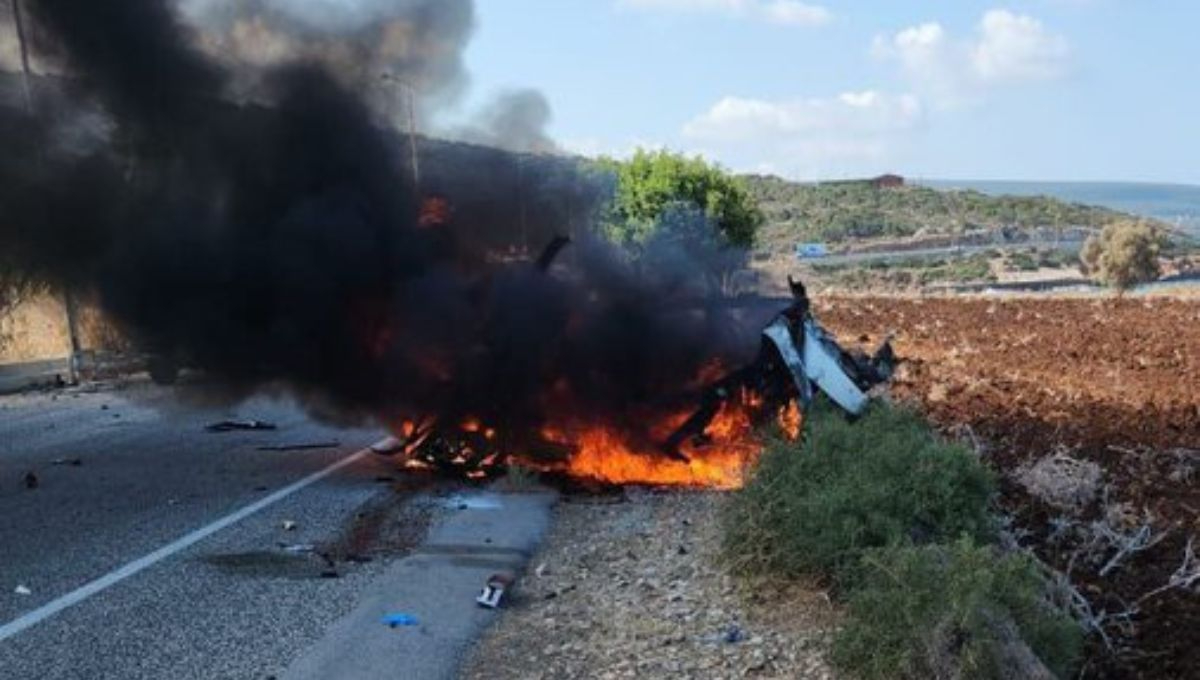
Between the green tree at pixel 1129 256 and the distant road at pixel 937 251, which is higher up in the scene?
the green tree at pixel 1129 256

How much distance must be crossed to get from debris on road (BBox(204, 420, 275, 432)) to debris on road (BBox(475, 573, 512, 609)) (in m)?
7.41

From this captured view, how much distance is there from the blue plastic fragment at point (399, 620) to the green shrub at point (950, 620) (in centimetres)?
228

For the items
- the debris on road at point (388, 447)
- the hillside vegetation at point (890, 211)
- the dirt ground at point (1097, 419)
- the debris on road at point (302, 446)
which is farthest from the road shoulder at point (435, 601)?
the hillside vegetation at point (890, 211)

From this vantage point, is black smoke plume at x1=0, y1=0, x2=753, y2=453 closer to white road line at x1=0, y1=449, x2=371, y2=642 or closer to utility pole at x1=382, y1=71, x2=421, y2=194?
utility pole at x1=382, y1=71, x2=421, y2=194

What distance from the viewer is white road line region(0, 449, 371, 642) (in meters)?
6.42

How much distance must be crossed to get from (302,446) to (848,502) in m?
7.45

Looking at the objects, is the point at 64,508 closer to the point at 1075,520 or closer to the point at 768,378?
the point at 768,378

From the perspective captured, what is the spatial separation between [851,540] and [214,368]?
7222 millimetres

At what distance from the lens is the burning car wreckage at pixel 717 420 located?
1012 cm

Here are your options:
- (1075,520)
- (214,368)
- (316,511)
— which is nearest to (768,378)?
(1075,520)

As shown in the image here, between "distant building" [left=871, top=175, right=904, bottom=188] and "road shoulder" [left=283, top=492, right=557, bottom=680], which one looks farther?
"distant building" [left=871, top=175, right=904, bottom=188]

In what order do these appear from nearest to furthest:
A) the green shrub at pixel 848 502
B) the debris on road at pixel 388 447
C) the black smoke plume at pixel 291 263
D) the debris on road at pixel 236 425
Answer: the green shrub at pixel 848 502
the black smoke plume at pixel 291 263
the debris on road at pixel 388 447
the debris on road at pixel 236 425

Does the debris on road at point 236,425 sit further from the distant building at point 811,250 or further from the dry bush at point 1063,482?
the distant building at point 811,250

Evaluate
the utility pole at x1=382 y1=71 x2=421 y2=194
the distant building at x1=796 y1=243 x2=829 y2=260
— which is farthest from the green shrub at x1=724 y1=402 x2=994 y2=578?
the distant building at x1=796 y1=243 x2=829 y2=260
